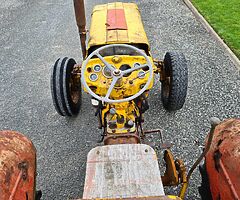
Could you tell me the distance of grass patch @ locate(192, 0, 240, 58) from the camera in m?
4.76

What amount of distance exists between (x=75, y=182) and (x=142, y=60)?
1.23m

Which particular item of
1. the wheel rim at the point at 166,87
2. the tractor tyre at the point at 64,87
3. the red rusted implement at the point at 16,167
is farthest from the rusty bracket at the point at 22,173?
the wheel rim at the point at 166,87

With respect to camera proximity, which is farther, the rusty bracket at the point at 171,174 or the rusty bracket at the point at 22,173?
the rusty bracket at the point at 171,174

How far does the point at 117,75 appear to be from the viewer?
8.28 feet

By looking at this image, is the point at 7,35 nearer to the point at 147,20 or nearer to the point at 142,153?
the point at 147,20

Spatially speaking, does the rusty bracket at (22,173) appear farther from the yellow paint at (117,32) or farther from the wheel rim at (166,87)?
the wheel rim at (166,87)

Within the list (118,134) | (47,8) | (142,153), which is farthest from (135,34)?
(47,8)

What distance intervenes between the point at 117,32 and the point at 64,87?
750 mm

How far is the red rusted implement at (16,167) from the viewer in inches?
73.4

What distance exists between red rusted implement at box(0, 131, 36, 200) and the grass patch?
10.6ft

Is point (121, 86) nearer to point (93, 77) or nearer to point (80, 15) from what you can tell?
point (93, 77)

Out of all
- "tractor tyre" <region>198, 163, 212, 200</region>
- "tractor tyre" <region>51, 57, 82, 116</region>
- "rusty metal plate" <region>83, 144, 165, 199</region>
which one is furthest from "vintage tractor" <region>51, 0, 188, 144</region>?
"tractor tyre" <region>198, 163, 212, 200</region>

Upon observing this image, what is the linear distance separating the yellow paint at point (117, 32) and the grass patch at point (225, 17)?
66.9 inches

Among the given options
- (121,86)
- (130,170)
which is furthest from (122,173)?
(121,86)
